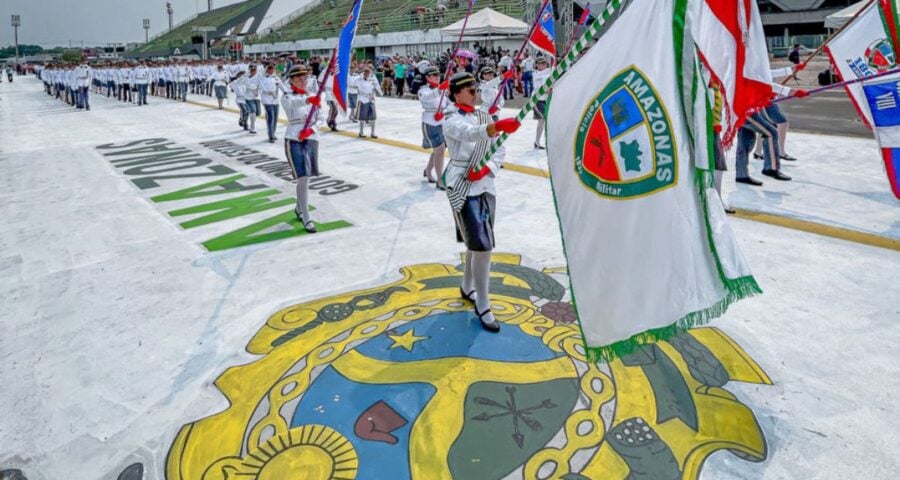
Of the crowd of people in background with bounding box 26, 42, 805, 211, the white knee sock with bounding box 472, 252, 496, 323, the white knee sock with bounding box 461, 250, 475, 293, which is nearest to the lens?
the white knee sock with bounding box 472, 252, 496, 323

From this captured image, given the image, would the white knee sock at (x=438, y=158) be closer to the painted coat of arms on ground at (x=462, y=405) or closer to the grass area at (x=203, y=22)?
the painted coat of arms on ground at (x=462, y=405)

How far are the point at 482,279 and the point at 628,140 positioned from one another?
1760mm

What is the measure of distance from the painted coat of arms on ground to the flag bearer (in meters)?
0.32

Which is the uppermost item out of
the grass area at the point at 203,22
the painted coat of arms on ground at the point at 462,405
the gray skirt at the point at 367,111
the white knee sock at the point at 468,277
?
the grass area at the point at 203,22

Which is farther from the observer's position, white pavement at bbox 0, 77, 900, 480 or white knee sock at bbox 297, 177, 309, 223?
white knee sock at bbox 297, 177, 309, 223

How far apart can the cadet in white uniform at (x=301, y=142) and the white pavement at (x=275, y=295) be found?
399 mm

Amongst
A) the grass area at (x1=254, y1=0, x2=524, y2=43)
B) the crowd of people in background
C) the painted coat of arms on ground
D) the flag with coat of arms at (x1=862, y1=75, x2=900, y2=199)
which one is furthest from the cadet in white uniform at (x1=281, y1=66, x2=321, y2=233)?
the grass area at (x1=254, y1=0, x2=524, y2=43)

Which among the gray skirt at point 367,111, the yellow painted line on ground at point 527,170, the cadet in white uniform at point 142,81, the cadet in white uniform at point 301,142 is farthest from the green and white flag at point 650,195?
the cadet in white uniform at point 142,81

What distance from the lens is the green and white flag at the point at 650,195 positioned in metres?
2.45

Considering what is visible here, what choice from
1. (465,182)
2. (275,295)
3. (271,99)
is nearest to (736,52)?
(465,182)

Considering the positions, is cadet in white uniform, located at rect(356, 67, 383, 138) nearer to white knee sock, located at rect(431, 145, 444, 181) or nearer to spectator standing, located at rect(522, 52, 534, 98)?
white knee sock, located at rect(431, 145, 444, 181)

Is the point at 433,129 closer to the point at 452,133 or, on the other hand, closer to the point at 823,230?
the point at 452,133

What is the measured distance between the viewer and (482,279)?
400 centimetres

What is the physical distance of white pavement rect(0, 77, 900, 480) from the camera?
2918mm
